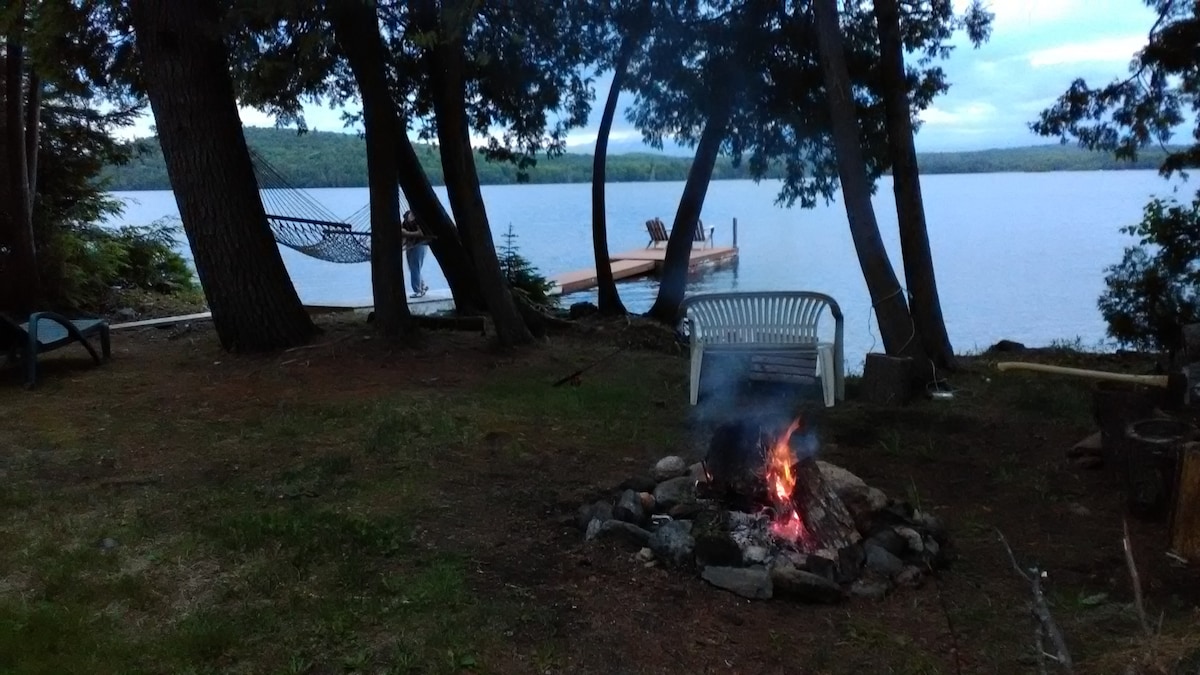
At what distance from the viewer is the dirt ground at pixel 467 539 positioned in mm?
2316

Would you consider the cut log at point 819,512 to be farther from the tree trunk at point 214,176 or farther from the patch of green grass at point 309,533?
the tree trunk at point 214,176

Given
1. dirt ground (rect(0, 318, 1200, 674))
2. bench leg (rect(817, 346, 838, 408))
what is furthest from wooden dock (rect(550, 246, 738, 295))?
dirt ground (rect(0, 318, 1200, 674))

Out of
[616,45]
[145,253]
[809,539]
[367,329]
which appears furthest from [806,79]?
[145,253]

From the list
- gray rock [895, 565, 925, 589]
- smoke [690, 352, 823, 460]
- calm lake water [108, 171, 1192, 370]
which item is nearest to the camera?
gray rock [895, 565, 925, 589]

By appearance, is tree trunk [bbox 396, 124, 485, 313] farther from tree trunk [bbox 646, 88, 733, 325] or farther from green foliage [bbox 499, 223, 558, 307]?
green foliage [bbox 499, 223, 558, 307]

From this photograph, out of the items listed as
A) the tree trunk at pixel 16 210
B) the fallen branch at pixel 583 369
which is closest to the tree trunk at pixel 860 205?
the fallen branch at pixel 583 369

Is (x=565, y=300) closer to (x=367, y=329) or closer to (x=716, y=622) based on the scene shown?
(x=367, y=329)

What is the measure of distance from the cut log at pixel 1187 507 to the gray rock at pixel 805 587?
41.4 inches

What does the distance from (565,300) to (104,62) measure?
659cm

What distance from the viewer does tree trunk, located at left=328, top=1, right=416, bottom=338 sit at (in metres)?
5.82

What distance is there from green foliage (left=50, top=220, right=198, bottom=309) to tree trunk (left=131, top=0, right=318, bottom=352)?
327cm

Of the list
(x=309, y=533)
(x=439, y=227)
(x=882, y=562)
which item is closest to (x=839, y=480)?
(x=882, y=562)

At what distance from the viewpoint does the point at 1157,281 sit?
7.15 m

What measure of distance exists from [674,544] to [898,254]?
15206 millimetres
